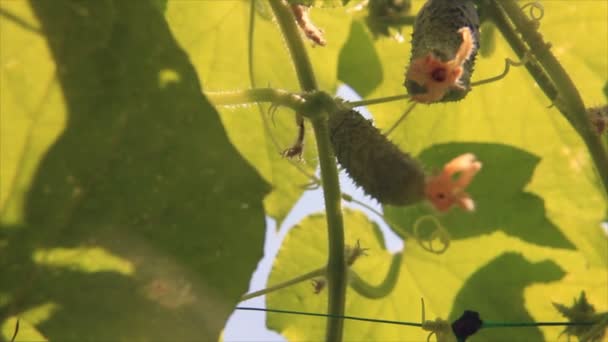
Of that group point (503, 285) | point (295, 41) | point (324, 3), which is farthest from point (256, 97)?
point (503, 285)

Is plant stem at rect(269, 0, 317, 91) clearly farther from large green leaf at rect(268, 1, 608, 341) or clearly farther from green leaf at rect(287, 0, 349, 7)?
large green leaf at rect(268, 1, 608, 341)

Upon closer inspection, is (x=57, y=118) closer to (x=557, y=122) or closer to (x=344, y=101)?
(x=344, y=101)

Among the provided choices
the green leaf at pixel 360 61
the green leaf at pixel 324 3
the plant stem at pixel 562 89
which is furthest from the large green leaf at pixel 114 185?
the green leaf at pixel 360 61

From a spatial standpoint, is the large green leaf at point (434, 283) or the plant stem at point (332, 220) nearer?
the plant stem at point (332, 220)

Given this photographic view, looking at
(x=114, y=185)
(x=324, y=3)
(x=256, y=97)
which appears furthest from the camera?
(x=324, y=3)

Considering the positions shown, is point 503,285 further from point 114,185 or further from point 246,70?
point 114,185

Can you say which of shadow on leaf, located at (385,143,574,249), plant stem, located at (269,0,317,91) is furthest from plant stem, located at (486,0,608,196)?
plant stem, located at (269,0,317,91)

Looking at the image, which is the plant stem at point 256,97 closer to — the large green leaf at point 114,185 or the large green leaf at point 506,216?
the large green leaf at point 114,185
